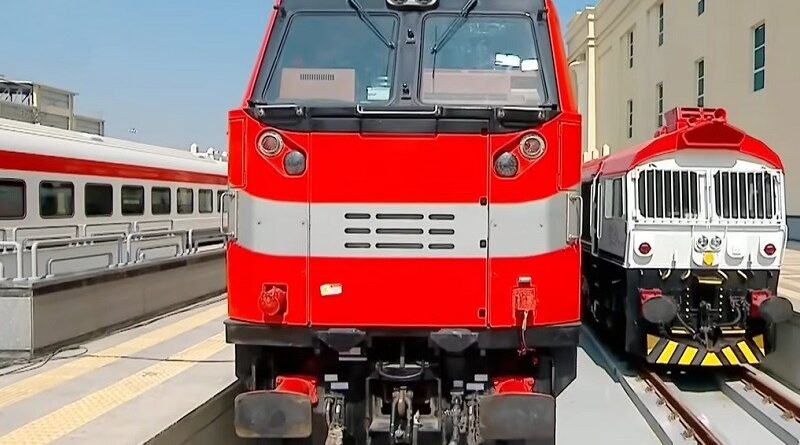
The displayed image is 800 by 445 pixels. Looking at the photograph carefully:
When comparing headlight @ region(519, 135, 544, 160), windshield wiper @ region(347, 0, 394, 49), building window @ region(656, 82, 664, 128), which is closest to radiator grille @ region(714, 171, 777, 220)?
headlight @ region(519, 135, 544, 160)

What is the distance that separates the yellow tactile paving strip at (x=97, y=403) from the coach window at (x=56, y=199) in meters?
5.88

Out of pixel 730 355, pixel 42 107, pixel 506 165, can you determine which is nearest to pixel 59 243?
pixel 506 165

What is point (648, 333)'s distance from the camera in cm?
830

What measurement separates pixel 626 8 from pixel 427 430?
32.2m

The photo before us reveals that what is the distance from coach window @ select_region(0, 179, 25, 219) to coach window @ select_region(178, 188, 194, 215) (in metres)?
6.20

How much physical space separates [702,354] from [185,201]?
42.0 ft

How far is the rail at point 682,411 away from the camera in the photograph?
6328 mm

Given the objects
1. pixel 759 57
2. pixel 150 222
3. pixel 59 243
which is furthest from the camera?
pixel 759 57

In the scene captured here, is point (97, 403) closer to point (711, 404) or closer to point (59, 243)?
point (59, 243)

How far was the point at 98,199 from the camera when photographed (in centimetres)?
1305

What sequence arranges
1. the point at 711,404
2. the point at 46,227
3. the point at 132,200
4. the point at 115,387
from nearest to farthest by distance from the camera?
the point at 115,387 → the point at 711,404 → the point at 46,227 → the point at 132,200

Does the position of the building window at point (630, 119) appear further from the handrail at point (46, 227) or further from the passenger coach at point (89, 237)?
the handrail at point (46, 227)

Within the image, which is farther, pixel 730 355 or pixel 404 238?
pixel 730 355

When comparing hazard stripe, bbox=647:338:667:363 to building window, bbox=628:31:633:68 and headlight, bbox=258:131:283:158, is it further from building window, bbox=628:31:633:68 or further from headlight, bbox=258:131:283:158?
building window, bbox=628:31:633:68
